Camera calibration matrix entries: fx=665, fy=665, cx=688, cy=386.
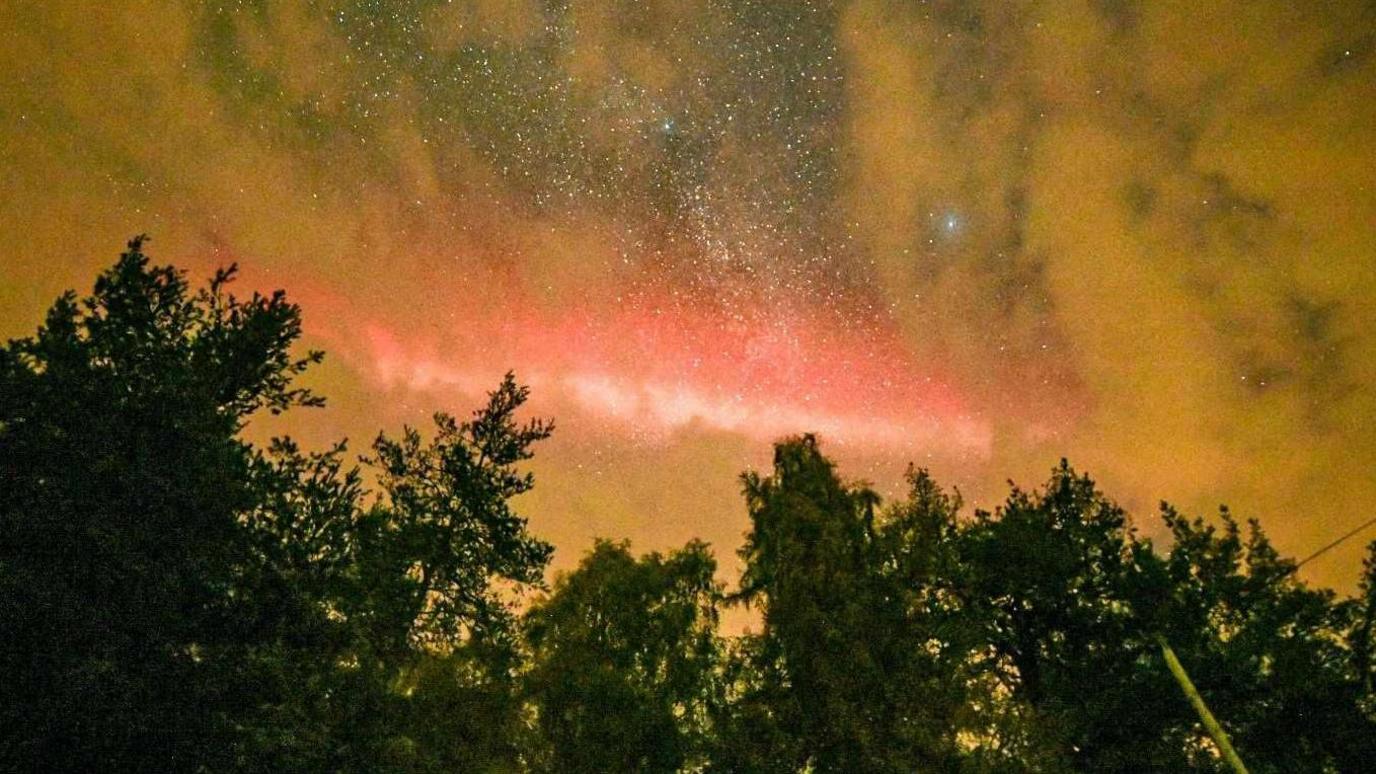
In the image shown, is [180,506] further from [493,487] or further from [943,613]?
[943,613]

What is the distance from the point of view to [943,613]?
2922 cm

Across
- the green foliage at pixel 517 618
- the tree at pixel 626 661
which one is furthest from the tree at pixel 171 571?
the tree at pixel 626 661

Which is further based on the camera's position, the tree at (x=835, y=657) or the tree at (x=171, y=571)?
the tree at (x=835, y=657)

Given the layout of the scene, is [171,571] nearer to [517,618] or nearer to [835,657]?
[517,618]

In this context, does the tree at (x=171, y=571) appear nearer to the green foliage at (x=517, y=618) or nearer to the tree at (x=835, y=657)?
the green foliage at (x=517, y=618)

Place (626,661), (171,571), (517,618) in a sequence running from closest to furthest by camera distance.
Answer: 1. (171,571)
2. (517,618)
3. (626,661)

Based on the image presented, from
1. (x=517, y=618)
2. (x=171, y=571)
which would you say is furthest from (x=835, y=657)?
(x=171, y=571)

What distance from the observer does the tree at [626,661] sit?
27906mm

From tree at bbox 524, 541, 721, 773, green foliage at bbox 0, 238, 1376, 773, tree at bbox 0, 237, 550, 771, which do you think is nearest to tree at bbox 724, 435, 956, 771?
green foliage at bbox 0, 238, 1376, 773

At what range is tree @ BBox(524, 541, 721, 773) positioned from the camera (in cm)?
2791

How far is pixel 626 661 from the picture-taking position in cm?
3161

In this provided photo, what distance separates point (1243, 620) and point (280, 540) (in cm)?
3439

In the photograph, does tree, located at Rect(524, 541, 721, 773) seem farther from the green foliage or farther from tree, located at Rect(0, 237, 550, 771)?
tree, located at Rect(0, 237, 550, 771)

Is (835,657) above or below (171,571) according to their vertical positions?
above
